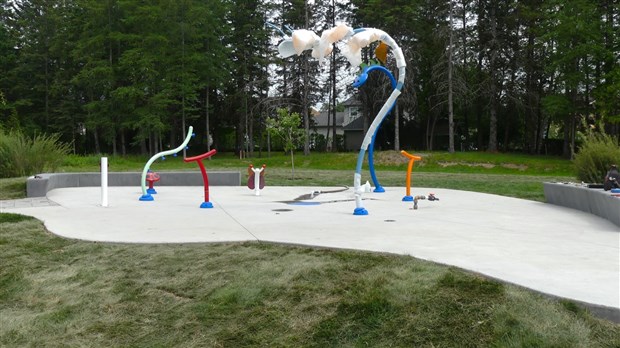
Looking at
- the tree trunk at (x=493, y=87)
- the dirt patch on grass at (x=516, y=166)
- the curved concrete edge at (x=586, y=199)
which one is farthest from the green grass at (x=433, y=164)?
the curved concrete edge at (x=586, y=199)

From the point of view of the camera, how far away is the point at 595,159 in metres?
11.4

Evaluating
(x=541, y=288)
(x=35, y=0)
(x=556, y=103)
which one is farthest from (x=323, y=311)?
(x=35, y=0)

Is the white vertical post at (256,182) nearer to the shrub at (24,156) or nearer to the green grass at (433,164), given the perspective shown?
the shrub at (24,156)

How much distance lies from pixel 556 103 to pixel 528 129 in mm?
9534

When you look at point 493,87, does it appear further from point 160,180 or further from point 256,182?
point 256,182

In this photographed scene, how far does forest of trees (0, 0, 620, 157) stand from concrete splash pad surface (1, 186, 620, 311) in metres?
23.4

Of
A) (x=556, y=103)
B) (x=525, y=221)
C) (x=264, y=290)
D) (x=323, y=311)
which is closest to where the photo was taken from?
(x=323, y=311)

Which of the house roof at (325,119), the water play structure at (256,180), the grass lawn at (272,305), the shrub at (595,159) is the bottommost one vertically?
the grass lawn at (272,305)

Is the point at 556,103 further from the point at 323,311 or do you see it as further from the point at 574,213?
the point at 323,311

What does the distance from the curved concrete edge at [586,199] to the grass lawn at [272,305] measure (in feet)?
14.1

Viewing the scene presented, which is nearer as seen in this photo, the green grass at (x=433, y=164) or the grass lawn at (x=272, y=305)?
the grass lawn at (x=272, y=305)

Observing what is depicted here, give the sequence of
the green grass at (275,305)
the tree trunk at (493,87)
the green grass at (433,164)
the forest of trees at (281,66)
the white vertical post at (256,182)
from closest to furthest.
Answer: the green grass at (275,305) → the white vertical post at (256,182) → the green grass at (433,164) → the forest of trees at (281,66) → the tree trunk at (493,87)

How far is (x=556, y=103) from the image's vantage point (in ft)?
99.8

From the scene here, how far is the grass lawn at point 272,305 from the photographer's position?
3287 millimetres
